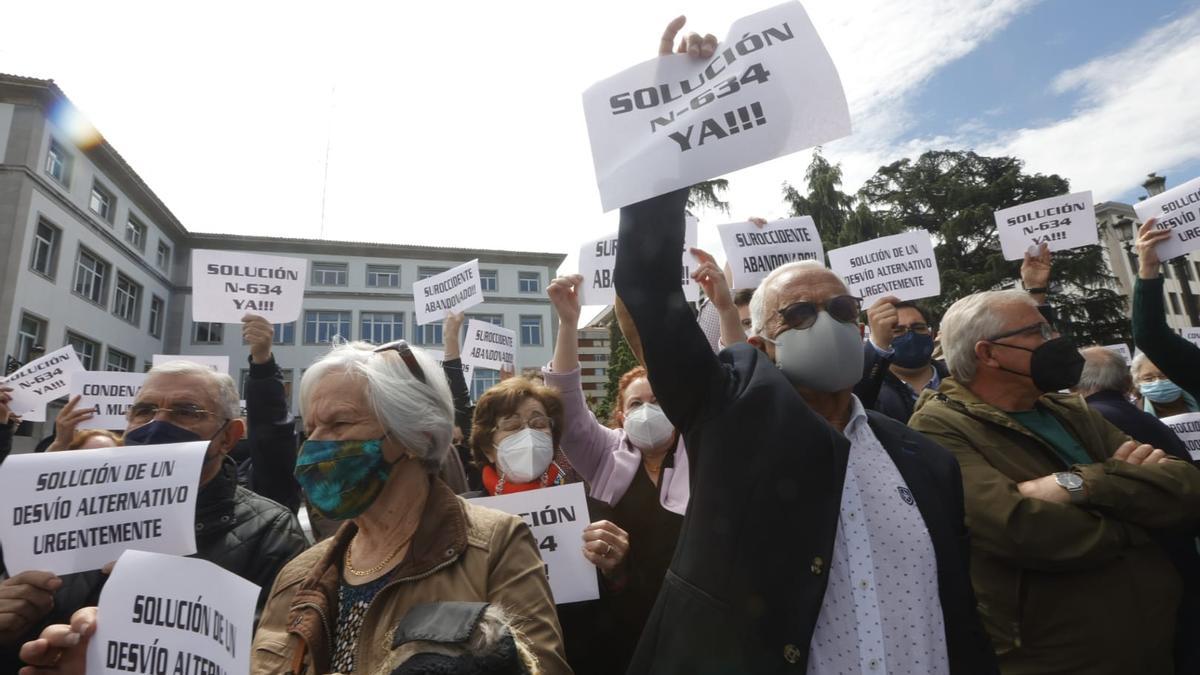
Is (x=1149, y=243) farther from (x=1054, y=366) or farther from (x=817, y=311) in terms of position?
(x=817, y=311)

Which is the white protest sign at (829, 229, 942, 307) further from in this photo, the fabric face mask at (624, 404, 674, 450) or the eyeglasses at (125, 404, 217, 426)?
the eyeglasses at (125, 404, 217, 426)

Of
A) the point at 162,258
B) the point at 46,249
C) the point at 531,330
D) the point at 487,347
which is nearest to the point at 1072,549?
the point at 487,347

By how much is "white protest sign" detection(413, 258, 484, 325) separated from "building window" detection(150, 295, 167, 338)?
125 feet

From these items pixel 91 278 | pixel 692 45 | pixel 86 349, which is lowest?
pixel 692 45

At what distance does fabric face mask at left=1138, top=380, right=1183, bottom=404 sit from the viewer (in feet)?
15.5

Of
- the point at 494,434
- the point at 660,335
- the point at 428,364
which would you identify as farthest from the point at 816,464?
the point at 494,434

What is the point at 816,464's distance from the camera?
1791 mm

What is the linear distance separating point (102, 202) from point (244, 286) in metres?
34.8

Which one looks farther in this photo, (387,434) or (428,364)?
(428,364)

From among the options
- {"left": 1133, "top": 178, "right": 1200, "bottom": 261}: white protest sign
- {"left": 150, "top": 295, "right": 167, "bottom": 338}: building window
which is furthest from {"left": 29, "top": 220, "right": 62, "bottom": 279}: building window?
{"left": 1133, "top": 178, "right": 1200, "bottom": 261}: white protest sign

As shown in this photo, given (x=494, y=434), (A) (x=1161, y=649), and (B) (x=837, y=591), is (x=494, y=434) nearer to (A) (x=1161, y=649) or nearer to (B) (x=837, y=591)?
(B) (x=837, y=591)

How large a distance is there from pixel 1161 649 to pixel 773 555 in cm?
168

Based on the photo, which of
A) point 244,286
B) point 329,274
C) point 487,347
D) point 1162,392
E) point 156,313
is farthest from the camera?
point 329,274

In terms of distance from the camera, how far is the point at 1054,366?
2.74 m
